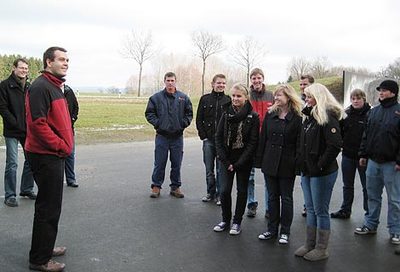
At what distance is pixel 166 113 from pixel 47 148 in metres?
3.16

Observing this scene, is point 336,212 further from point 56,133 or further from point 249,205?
point 56,133

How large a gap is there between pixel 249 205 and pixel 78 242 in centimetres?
263

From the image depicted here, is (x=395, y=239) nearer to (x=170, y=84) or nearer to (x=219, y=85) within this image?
(x=219, y=85)

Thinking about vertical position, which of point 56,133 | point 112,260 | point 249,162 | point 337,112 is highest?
point 337,112

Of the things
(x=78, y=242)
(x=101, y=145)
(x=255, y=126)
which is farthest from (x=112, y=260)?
(x=101, y=145)

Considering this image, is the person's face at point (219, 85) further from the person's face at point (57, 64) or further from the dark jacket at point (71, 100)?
the person's face at point (57, 64)

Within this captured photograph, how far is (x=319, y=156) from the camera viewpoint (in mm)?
4762

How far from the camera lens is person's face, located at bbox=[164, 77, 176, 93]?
7.15 metres

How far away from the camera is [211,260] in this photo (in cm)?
458

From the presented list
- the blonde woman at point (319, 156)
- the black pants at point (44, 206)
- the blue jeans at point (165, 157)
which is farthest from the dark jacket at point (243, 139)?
the black pants at point (44, 206)

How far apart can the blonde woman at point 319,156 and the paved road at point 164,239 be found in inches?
10.8

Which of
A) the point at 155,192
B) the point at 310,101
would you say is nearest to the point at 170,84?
the point at 155,192

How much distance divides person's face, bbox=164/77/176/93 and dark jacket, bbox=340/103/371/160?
2883mm

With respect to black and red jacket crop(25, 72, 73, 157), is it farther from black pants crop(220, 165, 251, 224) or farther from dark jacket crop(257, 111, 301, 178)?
dark jacket crop(257, 111, 301, 178)
